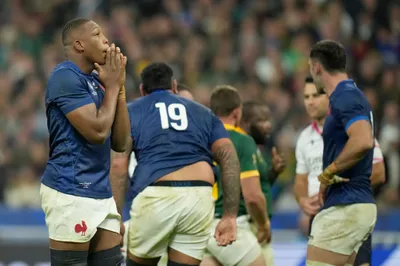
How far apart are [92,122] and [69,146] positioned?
0.24 meters

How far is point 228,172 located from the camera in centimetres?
710

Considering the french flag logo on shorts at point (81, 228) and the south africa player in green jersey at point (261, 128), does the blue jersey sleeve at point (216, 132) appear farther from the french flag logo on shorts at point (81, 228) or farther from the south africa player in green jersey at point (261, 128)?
the french flag logo on shorts at point (81, 228)

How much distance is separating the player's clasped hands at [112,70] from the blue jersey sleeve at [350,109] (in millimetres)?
1763

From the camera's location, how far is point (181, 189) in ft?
22.5

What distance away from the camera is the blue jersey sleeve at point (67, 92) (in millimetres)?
5641

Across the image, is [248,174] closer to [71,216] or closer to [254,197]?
[254,197]

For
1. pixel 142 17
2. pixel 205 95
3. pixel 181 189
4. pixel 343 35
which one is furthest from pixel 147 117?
pixel 142 17

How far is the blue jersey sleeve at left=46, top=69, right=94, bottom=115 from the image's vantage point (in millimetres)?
5641

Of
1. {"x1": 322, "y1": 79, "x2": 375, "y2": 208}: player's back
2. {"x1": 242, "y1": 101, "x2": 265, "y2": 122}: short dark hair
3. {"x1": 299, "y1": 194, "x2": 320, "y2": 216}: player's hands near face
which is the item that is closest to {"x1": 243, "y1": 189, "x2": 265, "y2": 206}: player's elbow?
{"x1": 299, "y1": 194, "x2": 320, "y2": 216}: player's hands near face

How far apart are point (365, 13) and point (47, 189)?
9.85 meters

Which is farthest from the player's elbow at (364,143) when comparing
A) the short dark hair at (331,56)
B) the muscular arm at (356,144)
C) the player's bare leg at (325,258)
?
the player's bare leg at (325,258)

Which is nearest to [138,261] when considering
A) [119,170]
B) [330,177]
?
[119,170]

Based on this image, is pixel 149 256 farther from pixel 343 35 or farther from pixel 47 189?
pixel 343 35

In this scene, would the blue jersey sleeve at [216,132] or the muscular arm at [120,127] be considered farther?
the blue jersey sleeve at [216,132]
